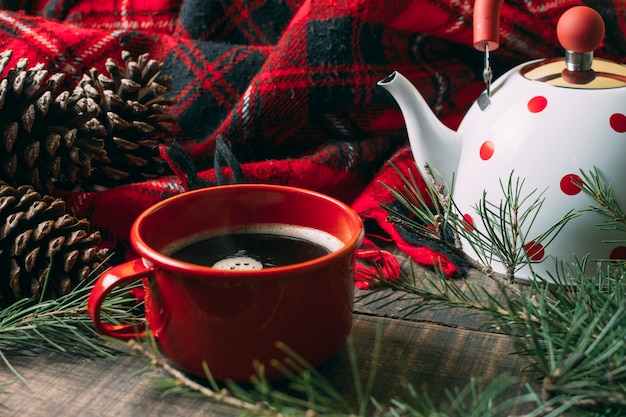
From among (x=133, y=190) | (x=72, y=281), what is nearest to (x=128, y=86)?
(x=133, y=190)

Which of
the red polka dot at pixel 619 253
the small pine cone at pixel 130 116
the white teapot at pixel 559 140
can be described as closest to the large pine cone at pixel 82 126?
the small pine cone at pixel 130 116

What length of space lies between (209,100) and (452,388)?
43cm

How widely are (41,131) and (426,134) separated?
29cm

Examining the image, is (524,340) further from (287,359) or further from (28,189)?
(28,189)

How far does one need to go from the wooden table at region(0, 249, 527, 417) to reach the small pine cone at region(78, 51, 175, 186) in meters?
0.21

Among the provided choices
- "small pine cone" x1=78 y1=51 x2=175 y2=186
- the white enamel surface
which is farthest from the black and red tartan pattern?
the white enamel surface

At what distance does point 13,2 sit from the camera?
847 mm

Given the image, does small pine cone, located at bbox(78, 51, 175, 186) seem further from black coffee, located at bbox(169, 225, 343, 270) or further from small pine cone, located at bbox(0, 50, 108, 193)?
black coffee, located at bbox(169, 225, 343, 270)

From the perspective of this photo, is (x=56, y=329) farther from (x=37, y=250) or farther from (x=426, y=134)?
(x=426, y=134)

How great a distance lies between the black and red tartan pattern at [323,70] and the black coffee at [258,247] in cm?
19

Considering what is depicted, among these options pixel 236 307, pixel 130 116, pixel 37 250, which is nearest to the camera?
pixel 236 307

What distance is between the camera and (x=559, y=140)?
0.49 m

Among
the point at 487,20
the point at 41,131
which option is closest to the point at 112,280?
the point at 41,131

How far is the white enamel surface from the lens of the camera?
1.60 ft
